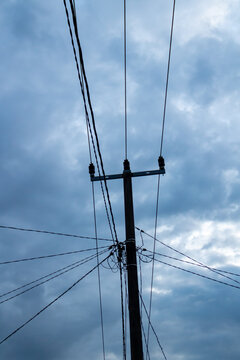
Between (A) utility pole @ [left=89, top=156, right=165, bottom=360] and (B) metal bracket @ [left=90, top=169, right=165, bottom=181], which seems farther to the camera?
(B) metal bracket @ [left=90, top=169, right=165, bottom=181]

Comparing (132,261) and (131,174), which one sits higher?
(131,174)

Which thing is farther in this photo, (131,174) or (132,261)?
(131,174)

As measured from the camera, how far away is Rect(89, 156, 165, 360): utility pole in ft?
26.7

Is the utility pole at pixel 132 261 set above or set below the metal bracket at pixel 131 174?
below

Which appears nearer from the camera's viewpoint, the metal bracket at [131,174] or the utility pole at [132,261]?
the utility pole at [132,261]

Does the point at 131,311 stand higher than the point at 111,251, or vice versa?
the point at 111,251

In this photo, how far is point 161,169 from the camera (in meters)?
10.9

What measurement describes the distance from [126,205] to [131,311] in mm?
2749

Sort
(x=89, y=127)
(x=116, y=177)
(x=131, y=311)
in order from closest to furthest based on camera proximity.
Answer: (x=89, y=127)
(x=131, y=311)
(x=116, y=177)

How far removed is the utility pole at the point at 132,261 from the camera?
26.7 ft

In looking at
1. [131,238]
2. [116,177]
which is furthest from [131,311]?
[116,177]

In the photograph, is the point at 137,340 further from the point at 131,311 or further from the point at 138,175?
the point at 138,175

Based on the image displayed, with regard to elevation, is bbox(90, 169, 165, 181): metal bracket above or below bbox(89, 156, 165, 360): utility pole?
above

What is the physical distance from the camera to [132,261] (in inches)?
367
